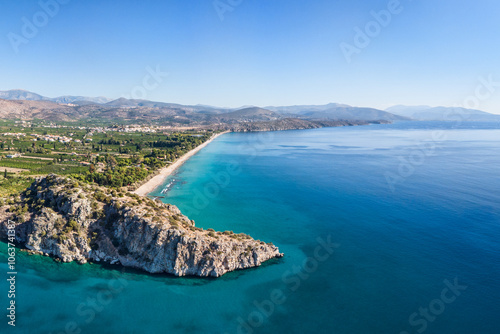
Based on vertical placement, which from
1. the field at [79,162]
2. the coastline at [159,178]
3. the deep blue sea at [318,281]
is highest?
the field at [79,162]

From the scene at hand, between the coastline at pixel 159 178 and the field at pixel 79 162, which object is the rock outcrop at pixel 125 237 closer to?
the field at pixel 79 162

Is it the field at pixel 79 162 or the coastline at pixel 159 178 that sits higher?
the field at pixel 79 162

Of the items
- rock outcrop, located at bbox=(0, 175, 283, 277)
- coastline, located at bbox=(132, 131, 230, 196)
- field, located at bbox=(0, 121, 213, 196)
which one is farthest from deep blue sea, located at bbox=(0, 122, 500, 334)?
field, located at bbox=(0, 121, 213, 196)

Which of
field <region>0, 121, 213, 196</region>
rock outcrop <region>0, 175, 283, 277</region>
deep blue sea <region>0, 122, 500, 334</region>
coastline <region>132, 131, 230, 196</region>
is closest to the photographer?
deep blue sea <region>0, 122, 500, 334</region>

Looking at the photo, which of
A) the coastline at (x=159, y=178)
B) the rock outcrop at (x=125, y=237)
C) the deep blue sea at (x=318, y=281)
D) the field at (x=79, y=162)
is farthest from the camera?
the coastline at (x=159, y=178)

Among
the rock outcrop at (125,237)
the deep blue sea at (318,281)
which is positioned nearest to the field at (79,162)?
the deep blue sea at (318,281)

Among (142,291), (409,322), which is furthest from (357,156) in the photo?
(142,291)

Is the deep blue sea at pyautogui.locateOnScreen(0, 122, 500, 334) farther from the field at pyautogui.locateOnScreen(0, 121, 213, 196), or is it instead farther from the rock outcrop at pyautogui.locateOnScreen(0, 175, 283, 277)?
the field at pyautogui.locateOnScreen(0, 121, 213, 196)

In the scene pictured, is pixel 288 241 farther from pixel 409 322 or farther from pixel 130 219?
pixel 130 219

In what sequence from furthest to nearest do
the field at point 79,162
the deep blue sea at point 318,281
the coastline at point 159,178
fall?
the coastline at point 159,178 → the field at point 79,162 → the deep blue sea at point 318,281
